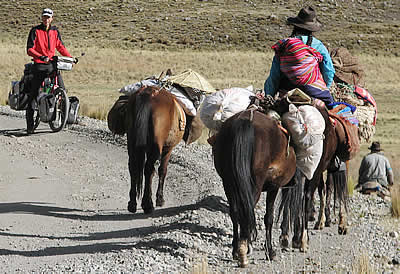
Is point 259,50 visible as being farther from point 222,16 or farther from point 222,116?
point 222,116

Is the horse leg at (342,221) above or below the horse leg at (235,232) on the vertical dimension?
below

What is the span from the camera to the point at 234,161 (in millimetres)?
6430

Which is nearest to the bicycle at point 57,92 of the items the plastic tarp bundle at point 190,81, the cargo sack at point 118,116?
the plastic tarp bundle at point 190,81

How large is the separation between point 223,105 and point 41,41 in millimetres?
6893

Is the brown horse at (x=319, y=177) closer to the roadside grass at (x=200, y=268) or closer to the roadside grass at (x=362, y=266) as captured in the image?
the roadside grass at (x=362, y=266)

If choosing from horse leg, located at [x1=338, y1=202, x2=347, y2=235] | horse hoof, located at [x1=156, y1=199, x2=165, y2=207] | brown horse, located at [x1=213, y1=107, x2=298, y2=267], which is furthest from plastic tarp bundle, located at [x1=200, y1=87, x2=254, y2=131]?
horse hoof, located at [x1=156, y1=199, x2=165, y2=207]

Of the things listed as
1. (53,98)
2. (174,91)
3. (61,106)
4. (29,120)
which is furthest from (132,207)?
(29,120)

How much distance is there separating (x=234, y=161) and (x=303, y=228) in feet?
5.67

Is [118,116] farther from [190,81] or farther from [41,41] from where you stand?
[41,41]

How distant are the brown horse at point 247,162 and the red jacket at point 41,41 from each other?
7.52 m

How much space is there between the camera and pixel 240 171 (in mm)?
6398

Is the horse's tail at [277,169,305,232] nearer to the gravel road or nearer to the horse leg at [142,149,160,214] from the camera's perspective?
the gravel road

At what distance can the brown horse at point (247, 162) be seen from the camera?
21.1 feet

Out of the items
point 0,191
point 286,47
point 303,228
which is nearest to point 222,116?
point 286,47
